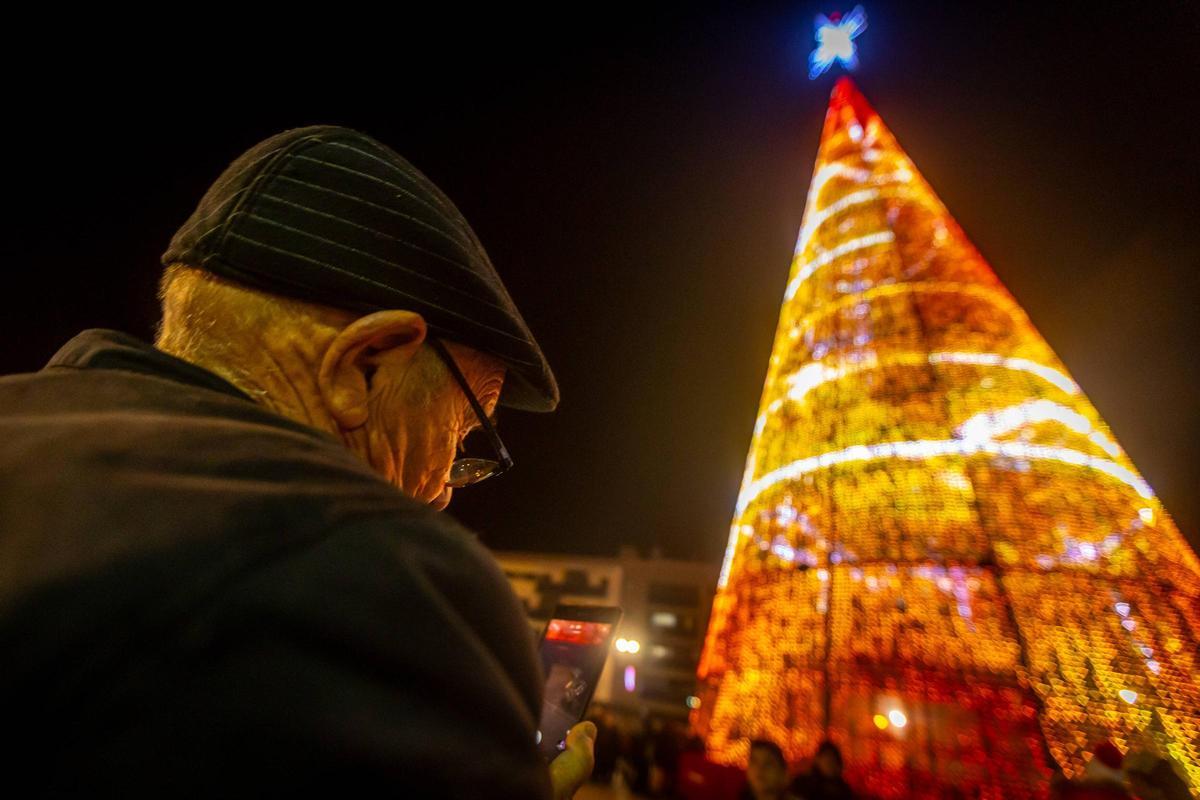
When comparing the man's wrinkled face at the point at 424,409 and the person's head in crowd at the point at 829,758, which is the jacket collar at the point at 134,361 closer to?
the man's wrinkled face at the point at 424,409

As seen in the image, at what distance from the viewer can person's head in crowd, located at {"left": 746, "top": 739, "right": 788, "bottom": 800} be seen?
172 inches

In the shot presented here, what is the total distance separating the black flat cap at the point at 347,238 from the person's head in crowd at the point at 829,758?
15.0 feet

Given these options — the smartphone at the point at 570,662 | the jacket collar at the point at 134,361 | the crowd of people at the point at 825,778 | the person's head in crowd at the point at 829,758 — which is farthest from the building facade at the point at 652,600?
the jacket collar at the point at 134,361

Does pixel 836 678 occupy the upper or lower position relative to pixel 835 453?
lower

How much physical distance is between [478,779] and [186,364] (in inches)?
26.7

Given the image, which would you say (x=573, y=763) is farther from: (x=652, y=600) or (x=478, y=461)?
(x=652, y=600)

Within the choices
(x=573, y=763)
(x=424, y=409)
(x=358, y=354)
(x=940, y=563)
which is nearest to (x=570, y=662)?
(x=573, y=763)

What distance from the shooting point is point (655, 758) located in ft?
26.4

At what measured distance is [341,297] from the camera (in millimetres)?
970

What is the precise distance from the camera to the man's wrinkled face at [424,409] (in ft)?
3.50

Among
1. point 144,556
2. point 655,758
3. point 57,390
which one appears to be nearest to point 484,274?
point 57,390

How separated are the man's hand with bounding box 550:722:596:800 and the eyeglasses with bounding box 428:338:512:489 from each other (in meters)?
0.72

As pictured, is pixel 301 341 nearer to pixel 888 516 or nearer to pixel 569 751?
pixel 569 751

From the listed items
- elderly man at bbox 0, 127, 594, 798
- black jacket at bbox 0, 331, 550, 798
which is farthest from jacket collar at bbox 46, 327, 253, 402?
black jacket at bbox 0, 331, 550, 798
